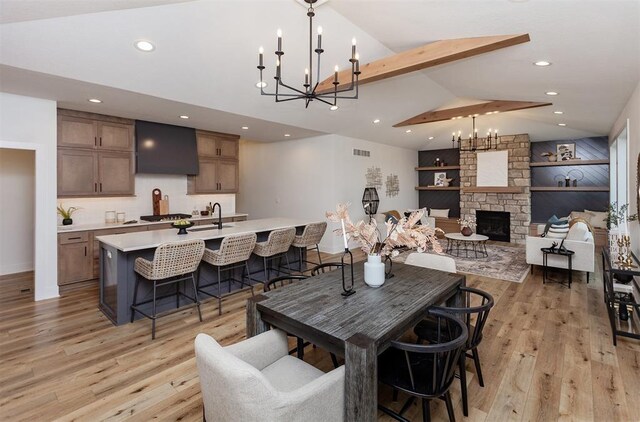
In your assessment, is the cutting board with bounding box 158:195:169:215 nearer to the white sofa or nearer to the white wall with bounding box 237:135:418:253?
the white wall with bounding box 237:135:418:253

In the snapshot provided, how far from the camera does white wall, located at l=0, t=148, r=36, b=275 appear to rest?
5.11m

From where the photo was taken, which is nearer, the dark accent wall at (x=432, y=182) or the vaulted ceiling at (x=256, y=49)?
the vaulted ceiling at (x=256, y=49)

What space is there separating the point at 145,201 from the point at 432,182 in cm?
807

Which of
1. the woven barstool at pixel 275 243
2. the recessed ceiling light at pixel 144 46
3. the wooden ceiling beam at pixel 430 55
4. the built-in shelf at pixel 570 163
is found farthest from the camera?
the built-in shelf at pixel 570 163

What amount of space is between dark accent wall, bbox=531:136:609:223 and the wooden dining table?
291 inches

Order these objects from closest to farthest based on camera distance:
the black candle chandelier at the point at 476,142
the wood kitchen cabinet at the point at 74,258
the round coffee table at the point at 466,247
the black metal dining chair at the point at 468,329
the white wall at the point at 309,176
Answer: the black metal dining chair at the point at 468,329 → the wood kitchen cabinet at the point at 74,258 → the round coffee table at the point at 466,247 → the white wall at the point at 309,176 → the black candle chandelier at the point at 476,142

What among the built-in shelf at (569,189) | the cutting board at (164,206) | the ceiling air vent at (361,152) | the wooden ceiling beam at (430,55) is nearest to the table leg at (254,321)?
the wooden ceiling beam at (430,55)

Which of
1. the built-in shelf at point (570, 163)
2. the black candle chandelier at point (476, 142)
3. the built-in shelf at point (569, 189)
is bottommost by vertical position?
the built-in shelf at point (569, 189)

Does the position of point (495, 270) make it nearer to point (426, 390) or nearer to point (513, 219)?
point (513, 219)

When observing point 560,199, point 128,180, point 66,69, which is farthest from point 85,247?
point 560,199

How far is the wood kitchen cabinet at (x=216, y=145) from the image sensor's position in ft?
20.2

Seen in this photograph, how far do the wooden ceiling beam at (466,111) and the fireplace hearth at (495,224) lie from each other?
3.17 meters

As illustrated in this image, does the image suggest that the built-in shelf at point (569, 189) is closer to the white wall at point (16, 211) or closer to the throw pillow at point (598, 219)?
the throw pillow at point (598, 219)

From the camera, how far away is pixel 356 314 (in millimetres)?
1750
